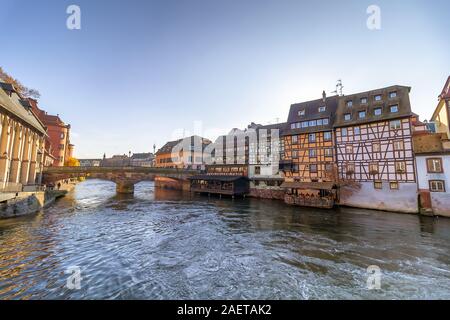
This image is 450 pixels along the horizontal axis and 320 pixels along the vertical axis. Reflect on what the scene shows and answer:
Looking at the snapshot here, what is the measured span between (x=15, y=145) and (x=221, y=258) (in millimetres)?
25910

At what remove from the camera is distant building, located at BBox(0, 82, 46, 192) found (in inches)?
744

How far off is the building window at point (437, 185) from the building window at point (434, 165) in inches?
40.3

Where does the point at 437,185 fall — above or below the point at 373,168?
below

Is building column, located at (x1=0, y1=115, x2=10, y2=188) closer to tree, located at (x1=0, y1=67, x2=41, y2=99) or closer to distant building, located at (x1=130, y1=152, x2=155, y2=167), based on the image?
tree, located at (x1=0, y1=67, x2=41, y2=99)

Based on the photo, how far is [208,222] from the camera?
1744 centimetres

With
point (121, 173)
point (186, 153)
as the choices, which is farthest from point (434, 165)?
point (186, 153)

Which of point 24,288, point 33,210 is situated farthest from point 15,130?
point 24,288

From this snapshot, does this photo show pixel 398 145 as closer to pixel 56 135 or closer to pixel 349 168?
pixel 349 168

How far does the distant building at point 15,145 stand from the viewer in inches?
744

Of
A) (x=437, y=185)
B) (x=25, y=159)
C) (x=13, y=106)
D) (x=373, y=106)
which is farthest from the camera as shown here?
(x=373, y=106)

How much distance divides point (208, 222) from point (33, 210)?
17.1 meters

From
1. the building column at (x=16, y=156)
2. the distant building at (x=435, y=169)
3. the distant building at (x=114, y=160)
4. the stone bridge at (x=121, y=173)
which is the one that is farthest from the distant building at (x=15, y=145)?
the distant building at (x=114, y=160)

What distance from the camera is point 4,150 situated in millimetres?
19203

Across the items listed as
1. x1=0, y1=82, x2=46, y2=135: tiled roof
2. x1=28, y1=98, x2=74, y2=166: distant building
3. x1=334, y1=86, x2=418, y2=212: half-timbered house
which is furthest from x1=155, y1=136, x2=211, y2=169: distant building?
x1=334, y1=86, x2=418, y2=212: half-timbered house
